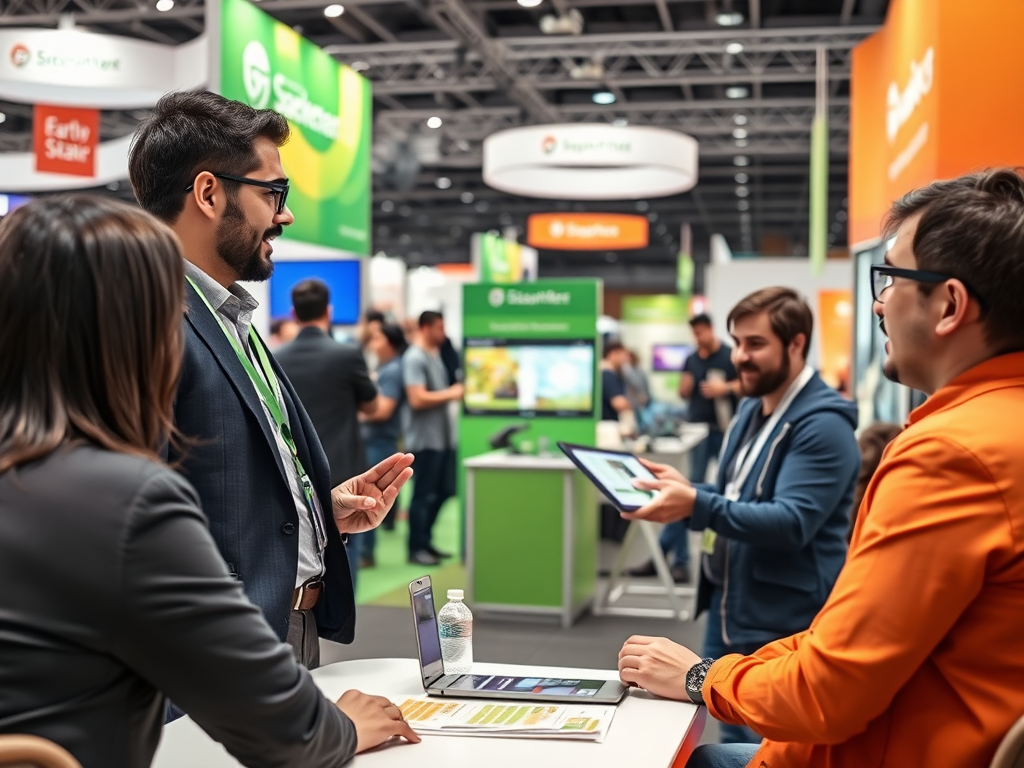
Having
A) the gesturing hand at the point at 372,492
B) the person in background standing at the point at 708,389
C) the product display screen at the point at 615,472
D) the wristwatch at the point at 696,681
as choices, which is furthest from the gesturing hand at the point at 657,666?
the person in background standing at the point at 708,389

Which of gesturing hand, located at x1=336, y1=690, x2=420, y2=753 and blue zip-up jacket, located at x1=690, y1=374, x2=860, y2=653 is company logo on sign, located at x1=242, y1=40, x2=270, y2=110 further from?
gesturing hand, located at x1=336, y1=690, x2=420, y2=753

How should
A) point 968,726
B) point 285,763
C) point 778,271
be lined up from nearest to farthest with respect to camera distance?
point 285,763 < point 968,726 < point 778,271

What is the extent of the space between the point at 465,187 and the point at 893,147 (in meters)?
17.2

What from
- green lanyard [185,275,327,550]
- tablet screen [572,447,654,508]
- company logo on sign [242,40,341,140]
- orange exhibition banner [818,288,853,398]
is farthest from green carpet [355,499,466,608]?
orange exhibition banner [818,288,853,398]

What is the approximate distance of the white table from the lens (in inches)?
59.2

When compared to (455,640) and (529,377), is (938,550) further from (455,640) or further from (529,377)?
(529,377)

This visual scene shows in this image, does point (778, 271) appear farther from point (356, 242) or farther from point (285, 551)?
point (285, 551)

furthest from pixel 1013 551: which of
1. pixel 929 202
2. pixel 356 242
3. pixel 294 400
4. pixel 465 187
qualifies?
pixel 465 187

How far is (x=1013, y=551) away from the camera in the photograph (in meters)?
1.27

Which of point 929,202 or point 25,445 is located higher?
point 929,202

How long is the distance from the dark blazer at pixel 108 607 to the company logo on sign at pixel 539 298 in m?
6.08

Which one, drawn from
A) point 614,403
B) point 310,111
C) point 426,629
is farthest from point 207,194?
point 614,403

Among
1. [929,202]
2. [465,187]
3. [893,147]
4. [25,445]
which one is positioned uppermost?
[465,187]

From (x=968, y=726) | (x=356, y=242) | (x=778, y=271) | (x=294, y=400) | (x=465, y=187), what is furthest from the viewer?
(x=465, y=187)
